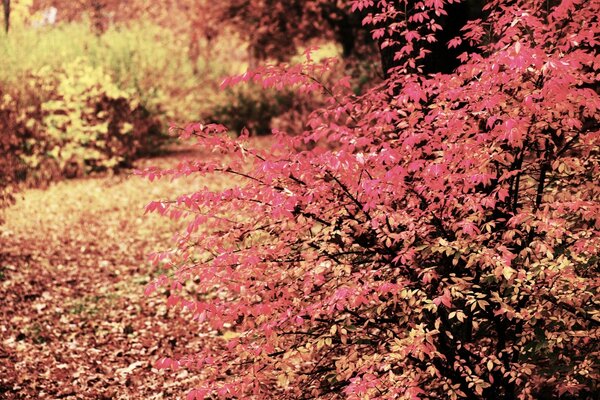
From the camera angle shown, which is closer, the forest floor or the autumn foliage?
the autumn foliage

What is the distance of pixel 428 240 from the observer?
354 cm

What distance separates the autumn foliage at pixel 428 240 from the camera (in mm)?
3322

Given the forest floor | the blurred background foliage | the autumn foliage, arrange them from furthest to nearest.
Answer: the blurred background foliage
the forest floor
the autumn foliage

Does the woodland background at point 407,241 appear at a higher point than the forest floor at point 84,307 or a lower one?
higher

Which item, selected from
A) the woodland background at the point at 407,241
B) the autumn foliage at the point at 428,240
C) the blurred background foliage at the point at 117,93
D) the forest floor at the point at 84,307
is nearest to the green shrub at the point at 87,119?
the blurred background foliage at the point at 117,93

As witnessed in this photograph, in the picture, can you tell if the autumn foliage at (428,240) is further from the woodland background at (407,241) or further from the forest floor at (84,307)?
the forest floor at (84,307)

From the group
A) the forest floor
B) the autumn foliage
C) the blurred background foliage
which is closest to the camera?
the autumn foliage

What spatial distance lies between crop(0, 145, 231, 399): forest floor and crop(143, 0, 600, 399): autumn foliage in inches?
79.7

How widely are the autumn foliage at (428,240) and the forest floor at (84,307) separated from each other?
2025 mm

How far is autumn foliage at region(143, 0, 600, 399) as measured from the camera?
10.9 ft

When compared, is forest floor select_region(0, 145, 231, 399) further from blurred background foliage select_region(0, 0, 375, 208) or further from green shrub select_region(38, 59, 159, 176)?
green shrub select_region(38, 59, 159, 176)

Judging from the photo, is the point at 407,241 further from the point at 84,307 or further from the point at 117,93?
the point at 117,93

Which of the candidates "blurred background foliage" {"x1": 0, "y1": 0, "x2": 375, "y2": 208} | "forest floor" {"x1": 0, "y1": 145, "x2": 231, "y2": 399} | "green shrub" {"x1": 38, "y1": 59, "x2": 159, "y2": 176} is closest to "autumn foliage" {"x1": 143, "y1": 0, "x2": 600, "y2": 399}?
"forest floor" {"x1": 0, "y1": 145, "x2": 231, "y2": 399}

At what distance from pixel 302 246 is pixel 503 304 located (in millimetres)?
1146
